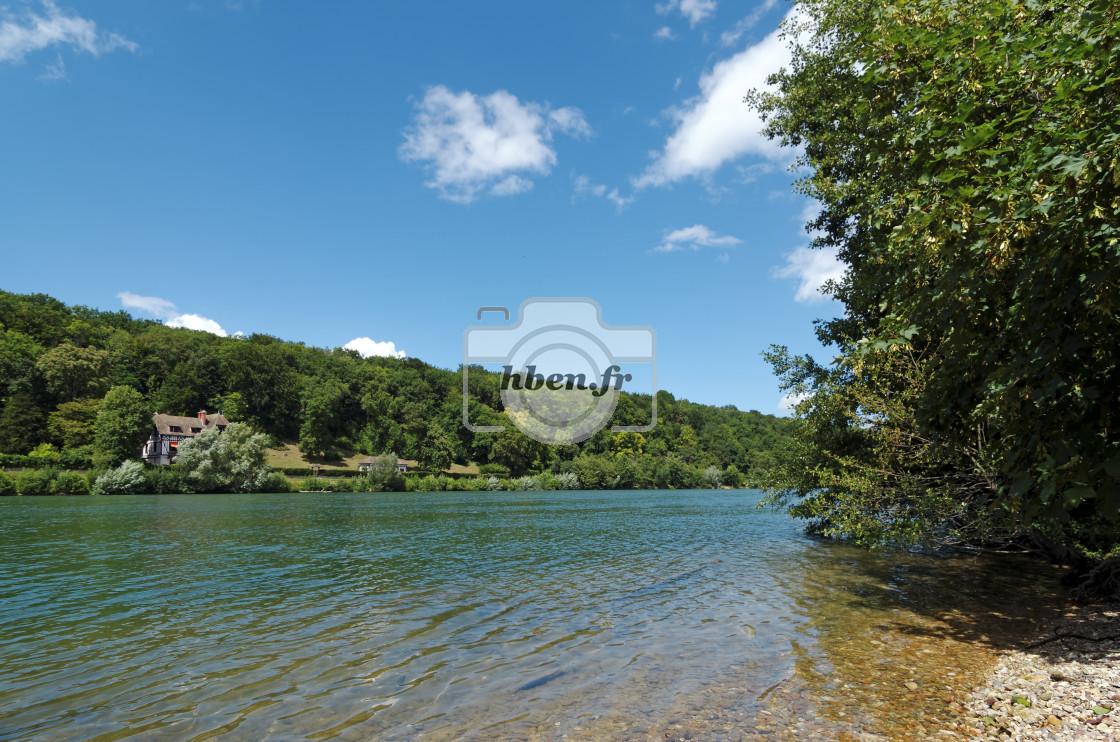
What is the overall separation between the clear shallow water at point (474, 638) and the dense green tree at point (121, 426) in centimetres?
7530

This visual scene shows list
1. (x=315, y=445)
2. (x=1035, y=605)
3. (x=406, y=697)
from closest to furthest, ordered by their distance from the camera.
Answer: (x=406, y=697) → (x=1035, y=605) → (x=315, y=445)

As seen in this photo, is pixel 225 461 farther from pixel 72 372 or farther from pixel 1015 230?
pixel 1015 230

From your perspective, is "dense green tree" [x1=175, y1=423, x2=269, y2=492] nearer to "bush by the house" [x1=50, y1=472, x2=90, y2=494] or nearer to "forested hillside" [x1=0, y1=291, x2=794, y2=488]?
"bush by the house" [x1=50, y1=472, x2=90, y2=494]

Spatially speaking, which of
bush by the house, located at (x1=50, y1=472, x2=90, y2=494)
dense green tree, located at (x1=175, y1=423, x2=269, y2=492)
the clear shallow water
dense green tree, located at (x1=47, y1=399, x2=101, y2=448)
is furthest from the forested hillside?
the clear shallow water

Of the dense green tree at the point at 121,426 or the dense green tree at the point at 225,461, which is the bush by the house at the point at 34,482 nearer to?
the dense green tree at the point at 225,461

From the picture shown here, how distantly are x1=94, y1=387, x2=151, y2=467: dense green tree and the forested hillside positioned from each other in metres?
0.82

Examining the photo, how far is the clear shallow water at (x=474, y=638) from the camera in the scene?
746 centimetres

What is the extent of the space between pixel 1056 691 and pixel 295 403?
486ft

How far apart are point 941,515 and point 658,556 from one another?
1122 cm

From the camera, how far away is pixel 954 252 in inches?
255

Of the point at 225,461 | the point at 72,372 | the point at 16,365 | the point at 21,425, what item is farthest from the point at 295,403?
the point at 225,461

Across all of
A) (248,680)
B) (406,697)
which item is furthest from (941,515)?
(248,680)

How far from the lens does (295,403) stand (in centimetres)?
13750

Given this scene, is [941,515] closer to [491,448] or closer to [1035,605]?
[1035,605]
